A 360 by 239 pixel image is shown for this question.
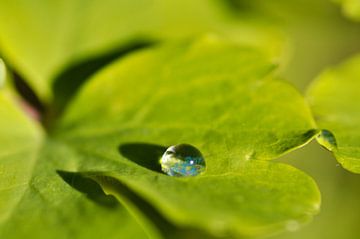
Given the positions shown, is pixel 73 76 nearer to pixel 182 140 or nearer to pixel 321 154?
pixel 182 140

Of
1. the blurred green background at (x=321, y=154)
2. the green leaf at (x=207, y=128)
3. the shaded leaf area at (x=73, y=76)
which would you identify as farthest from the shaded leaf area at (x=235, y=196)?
the blurred green background at (x=321, y=154)

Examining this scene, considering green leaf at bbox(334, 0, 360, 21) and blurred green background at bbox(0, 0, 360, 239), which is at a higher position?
green leaf at bbox(334, 0, 360, 21)

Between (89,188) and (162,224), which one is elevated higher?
(89,188)

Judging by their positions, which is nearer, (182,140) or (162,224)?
(182,140)

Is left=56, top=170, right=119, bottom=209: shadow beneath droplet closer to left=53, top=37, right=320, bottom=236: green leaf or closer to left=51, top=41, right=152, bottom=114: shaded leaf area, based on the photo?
left=53, top=37, right=320, bottom=236: green leaf

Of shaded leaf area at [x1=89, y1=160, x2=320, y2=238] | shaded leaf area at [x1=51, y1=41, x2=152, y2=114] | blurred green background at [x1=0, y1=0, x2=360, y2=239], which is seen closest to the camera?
shaded leaf area at [x1=89, y1=160, x2=320, y2=238]

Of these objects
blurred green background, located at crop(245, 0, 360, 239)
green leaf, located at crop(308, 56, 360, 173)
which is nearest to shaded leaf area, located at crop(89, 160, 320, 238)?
green leaf, located at crop(308, 56, 360, 173)

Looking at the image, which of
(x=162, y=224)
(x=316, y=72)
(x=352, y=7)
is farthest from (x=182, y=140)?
(x=316, y=72)

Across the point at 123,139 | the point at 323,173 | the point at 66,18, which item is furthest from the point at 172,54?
the point at 323,173
